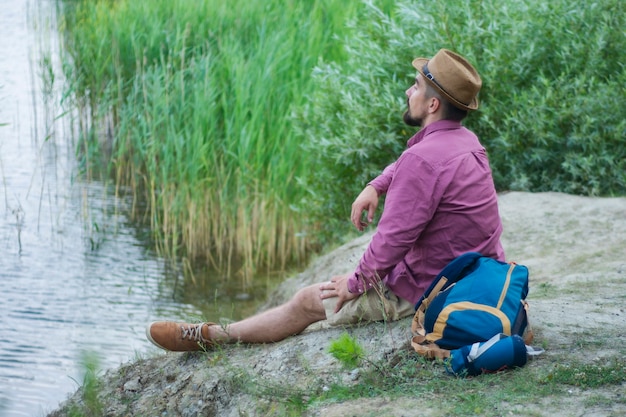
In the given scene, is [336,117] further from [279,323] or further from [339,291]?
[339,291]

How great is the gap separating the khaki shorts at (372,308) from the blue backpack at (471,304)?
317 mm

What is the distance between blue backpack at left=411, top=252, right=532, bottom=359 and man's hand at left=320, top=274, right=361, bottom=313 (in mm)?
421

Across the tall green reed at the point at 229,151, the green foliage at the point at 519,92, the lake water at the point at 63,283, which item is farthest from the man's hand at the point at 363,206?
the tall green reed at the point at 229,151

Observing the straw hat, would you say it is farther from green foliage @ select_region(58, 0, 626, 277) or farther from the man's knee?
green foliage @ select_region(58, 0, 626, 277)

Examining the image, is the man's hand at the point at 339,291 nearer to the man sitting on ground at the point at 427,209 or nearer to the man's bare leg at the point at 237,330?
the man sitting on ground at the point at 427,209

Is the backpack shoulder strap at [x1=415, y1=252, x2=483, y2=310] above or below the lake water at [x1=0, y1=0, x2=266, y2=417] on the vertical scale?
above

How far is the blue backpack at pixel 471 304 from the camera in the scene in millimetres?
3729

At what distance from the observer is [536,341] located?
4.07 m

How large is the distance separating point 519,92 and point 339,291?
163 inches

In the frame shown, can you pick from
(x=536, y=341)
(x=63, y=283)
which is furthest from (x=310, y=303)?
(x=63, y=283)

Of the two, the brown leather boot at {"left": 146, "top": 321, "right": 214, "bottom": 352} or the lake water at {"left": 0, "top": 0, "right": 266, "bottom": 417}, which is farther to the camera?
the lake water at {"left": 0, "top": 0, "right": 266, "bottom": 417}

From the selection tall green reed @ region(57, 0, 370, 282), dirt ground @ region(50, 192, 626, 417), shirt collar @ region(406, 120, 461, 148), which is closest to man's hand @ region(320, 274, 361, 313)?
dirt ground @ region(50, 192, 626, 417)

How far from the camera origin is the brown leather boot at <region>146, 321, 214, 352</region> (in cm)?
464

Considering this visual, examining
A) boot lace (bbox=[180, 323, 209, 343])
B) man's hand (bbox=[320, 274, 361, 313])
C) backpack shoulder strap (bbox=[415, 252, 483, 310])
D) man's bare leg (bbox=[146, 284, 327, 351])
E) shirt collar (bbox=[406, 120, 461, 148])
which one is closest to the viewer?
backpack shoulder strap (bbox=[415, 252, 483, 310])
